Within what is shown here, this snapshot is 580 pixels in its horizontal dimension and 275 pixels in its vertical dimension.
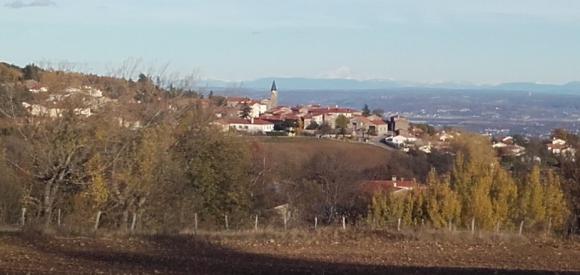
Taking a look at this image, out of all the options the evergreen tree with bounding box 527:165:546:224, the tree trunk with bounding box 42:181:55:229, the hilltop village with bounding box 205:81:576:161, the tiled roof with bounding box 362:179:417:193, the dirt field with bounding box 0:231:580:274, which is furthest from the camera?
the hilltop village with bounding box 205:81:576:161

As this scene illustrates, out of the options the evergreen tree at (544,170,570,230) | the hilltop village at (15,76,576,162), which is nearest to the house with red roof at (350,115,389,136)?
the hilltop village at (15,76,576,162)

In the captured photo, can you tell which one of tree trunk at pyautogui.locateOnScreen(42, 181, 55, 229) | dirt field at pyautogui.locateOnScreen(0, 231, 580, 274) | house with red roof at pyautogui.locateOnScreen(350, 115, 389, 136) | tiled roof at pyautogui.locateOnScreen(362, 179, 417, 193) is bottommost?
house with red roof at pyautogui.locateOnScreen(350, 115, 389, 136)

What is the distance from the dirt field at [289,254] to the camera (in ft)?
54.4

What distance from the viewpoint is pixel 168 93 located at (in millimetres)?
41219

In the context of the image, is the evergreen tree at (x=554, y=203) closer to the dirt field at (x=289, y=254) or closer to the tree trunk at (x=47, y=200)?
the dirt field at (x=289, y=254)

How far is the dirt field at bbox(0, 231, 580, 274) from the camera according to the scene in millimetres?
16578

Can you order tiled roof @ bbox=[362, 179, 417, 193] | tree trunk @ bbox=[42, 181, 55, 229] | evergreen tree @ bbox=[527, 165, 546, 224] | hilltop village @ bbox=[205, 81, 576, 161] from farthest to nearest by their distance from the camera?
1. hilltop village @ bbox=[205, 81, 576, 161]
2. tiled roof @ bbox=[362, 179, 417, 193]
3. evergreen tree @ bbox=[527, 165, 546, 224]
4. tree trunk @ bbox=[42, 181, 55, 229]

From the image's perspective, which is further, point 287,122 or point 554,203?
point 287,122

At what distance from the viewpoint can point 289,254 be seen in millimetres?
21062

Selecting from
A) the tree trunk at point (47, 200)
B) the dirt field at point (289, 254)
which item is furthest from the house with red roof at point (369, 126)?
the dirt field at point (289, 254)

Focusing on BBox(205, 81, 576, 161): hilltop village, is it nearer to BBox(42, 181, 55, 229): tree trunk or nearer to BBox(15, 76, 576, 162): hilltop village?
BBox(15, 76, 576, 162): hilltop village

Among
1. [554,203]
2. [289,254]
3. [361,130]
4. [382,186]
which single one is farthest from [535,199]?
[361,130]

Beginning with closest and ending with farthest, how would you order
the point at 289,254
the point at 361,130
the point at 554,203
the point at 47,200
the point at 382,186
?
the point at 289,254 < the point at 47,200 < the point at 554,203 < the point at 382,186 < the point at 361,130

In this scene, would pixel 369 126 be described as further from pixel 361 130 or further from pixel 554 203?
pixel 554 203
